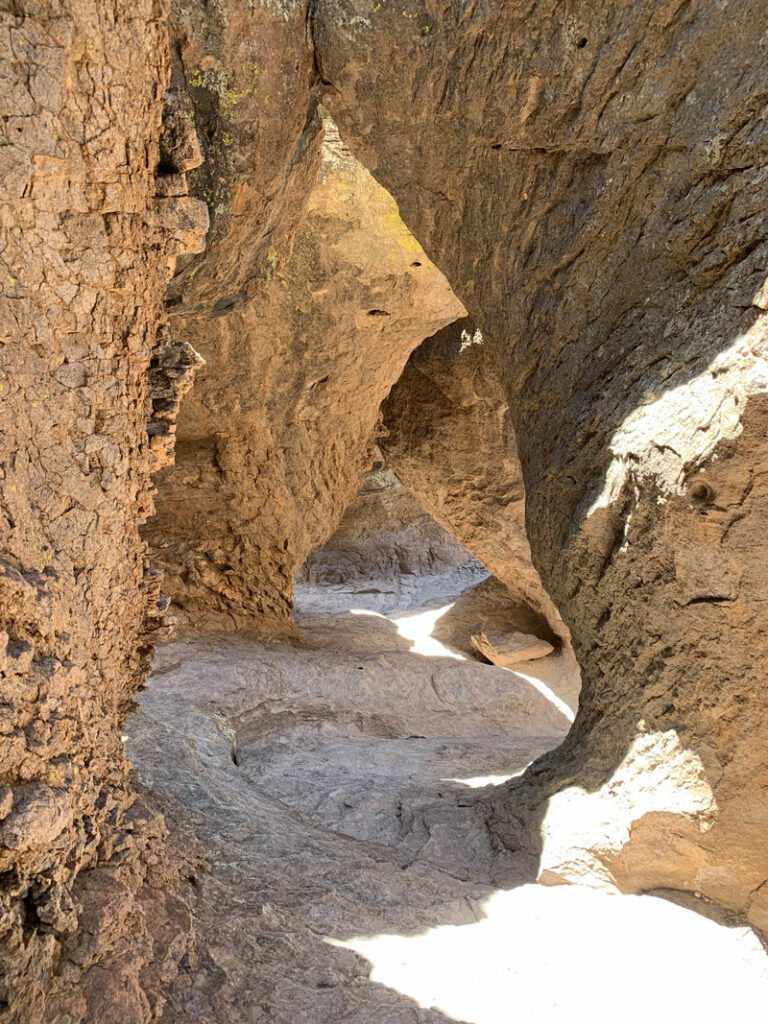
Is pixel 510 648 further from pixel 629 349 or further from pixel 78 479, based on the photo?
pixel 78 479

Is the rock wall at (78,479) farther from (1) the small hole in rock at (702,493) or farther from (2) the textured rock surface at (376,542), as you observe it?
(2) the textured rock surface at (376,542)

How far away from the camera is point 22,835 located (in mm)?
1875

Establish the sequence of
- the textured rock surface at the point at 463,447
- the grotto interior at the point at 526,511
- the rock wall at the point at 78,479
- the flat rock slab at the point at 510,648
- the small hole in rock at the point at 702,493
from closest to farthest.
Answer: the rock wall at the point at 78,479 → the grotto interior at the point at 526,511 → the small hole in rock at the point at 702,493 → the textured rock surface at the point at 463,447 → the flat rock slab at the point at 510,648

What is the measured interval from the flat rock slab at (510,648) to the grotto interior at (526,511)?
9.75 feet

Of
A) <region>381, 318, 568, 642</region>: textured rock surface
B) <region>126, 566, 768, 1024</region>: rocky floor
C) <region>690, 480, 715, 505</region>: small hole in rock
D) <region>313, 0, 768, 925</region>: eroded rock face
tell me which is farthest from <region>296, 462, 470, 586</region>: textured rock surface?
<region>690, 480, 715, 505</region>: small hole in rock

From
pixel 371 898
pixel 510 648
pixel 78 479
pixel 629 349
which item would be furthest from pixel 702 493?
pixel 510 648

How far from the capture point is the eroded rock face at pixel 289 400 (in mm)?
6594

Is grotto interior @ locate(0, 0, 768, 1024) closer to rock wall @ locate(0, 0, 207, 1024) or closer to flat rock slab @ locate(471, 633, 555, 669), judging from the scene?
rock wall @ locate(0, 0, 207, 1024)

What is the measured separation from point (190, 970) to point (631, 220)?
311cm

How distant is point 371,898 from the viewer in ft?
11.0

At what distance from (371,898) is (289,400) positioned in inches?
181

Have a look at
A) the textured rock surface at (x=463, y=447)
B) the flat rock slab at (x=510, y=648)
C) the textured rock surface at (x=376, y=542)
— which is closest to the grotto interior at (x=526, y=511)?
the textured rock surface at (x=463, y=447)

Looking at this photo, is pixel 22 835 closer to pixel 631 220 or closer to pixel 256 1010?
pixel 256 1010

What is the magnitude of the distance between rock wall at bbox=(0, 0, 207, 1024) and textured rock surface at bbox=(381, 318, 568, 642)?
18.0 ft
